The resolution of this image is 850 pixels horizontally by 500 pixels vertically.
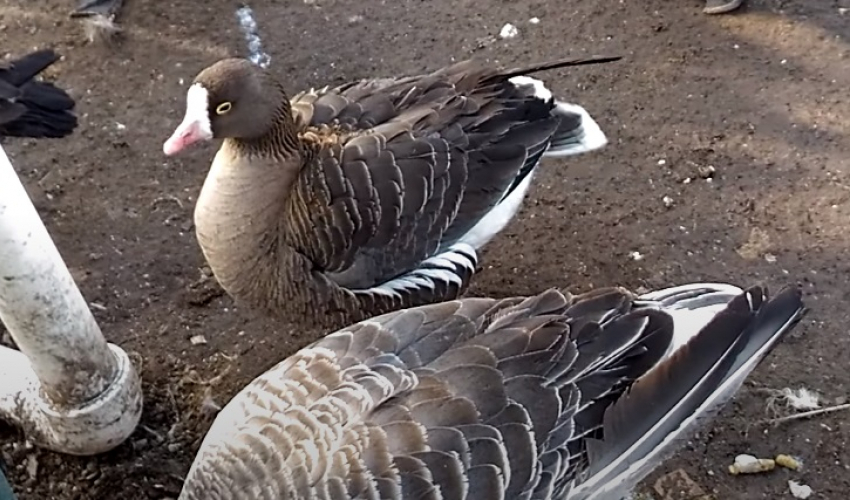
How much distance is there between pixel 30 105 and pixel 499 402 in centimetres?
181

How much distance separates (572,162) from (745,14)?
3.91 feet

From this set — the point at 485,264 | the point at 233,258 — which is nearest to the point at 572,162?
the point at 485,264

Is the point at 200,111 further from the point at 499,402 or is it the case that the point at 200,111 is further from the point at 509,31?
the point at 509,31

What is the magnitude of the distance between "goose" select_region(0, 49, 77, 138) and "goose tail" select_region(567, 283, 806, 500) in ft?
6.37

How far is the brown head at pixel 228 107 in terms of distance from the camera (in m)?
2.67

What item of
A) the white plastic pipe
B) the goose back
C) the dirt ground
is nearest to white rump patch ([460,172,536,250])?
the goose back

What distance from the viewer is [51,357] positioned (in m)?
2.66

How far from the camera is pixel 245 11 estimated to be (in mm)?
4391

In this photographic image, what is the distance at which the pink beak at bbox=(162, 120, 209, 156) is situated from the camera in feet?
8.71

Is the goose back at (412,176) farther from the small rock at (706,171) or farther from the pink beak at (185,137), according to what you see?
the small rock at (706,171)

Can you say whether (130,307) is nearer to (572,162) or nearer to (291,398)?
(291,398)

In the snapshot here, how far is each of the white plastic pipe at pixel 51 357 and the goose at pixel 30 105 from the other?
Result: 0.44 metres

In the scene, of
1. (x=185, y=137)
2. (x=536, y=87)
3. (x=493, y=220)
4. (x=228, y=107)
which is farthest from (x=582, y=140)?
(x=185, y=137)

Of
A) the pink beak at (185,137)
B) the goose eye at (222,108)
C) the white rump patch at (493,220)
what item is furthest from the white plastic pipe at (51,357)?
the white rump patch at (493,220)
